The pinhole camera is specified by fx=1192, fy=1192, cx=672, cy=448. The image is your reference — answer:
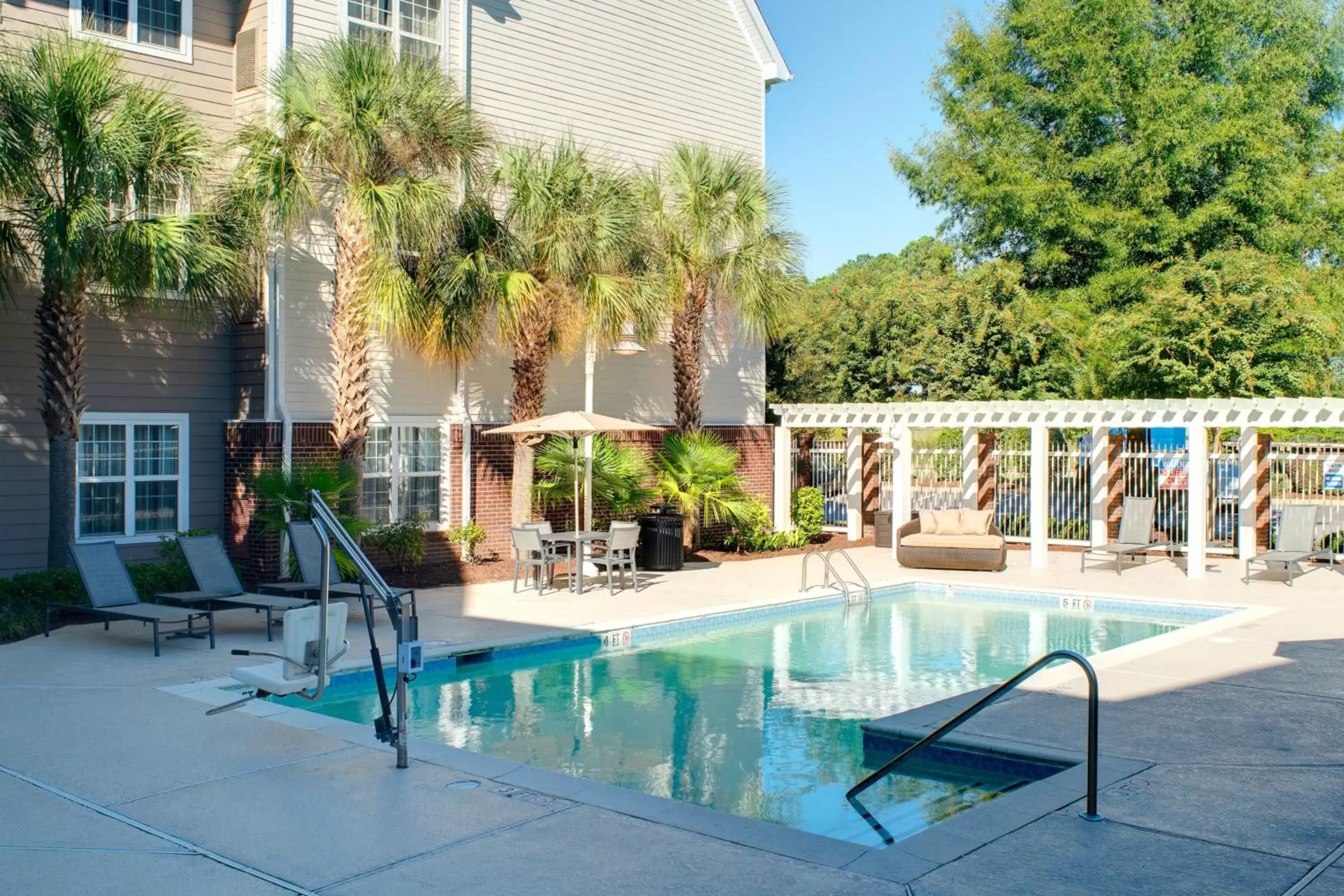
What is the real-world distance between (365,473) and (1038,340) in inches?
633

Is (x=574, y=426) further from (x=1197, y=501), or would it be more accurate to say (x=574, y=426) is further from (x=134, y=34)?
(x=1197, y=501)

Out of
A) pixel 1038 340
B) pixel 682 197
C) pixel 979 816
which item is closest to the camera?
pixel 979 816

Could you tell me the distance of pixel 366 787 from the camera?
630 centimetres

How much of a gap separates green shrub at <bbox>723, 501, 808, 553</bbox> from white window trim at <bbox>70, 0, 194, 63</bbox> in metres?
10.4

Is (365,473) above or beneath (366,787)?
above

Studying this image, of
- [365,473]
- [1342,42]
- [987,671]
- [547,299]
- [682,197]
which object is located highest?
[1342,42]

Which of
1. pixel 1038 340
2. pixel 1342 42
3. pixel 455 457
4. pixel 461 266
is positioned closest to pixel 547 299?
pixel 461 266

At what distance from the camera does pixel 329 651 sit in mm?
7398

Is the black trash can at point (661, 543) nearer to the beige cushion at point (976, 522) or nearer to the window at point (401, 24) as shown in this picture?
the beige cushion at point (976, 522)

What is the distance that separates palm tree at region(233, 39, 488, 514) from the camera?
13.7m

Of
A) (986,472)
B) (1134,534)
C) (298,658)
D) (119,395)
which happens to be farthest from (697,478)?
(298,658)

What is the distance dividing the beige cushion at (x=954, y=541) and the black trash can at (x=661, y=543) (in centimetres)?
335

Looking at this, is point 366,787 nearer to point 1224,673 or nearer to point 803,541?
point 1224,673

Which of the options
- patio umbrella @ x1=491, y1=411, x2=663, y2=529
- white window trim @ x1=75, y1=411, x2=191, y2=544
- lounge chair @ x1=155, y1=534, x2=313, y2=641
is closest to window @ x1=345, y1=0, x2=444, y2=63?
patio umbrella @ x1=491, y1=411, x2=663, y2=529
